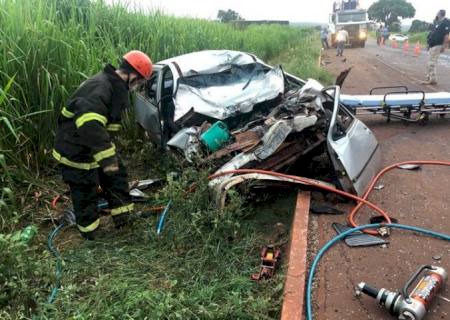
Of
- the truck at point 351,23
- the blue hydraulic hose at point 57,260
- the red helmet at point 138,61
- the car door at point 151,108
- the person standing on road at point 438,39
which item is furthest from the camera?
the truck at point 351,23

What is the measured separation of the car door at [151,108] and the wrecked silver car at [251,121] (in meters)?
0.01

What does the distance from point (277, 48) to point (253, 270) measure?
1743cm

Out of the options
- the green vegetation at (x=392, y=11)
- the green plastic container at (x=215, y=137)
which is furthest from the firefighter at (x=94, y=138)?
the green vegetation at (x=392, y=11)

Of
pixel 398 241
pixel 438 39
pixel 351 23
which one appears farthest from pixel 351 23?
pixel 398 241

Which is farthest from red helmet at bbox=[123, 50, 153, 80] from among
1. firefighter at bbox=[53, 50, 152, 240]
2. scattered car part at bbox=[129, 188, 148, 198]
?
scattered car part at bbox=[129, 188, 148, 198]

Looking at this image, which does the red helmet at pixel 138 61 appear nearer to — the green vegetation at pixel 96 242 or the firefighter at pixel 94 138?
the firefighter at pixel 94 138

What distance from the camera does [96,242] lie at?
373 centimetres

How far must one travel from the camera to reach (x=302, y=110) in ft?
14.8

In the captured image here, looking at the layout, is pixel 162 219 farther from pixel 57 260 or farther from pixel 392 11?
pixel 392 11

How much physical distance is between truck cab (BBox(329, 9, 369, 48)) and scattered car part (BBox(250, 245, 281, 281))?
26.1 meters

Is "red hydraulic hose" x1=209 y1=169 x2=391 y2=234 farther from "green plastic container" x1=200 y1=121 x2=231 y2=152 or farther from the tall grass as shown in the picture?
the tall grass

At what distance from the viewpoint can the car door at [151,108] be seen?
5.27 m

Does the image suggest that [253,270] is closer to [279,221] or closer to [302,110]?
[279,221]

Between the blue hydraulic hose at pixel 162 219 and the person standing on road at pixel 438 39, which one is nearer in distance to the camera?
the blue hydraulic hose at pixel 162 219
